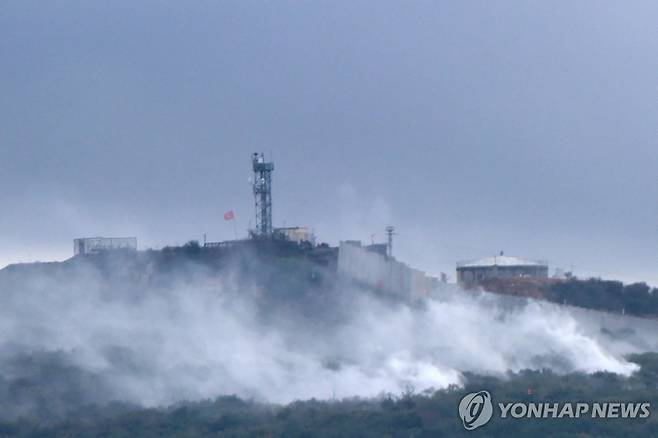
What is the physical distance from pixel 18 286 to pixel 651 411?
33.3 meters

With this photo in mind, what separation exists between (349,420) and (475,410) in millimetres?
4267

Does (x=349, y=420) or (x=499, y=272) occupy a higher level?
(x=499, y=272)

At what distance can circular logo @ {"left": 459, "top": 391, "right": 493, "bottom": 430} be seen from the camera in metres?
44.9

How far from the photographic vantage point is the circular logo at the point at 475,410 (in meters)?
44.9

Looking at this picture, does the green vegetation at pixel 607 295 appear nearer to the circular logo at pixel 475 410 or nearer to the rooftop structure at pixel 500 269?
the rooftop structure at pixel 500 269

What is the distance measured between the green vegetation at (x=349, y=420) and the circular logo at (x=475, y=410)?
1.02 ft

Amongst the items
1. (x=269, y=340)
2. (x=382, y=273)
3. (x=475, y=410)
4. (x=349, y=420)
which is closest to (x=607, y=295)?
(x=382, y=273)

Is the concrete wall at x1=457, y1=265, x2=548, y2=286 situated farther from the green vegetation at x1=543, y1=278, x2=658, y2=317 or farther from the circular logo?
the circular logo

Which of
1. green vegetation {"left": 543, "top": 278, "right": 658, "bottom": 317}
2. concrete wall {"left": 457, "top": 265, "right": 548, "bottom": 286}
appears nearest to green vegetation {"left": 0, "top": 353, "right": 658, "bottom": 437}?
green vegetation {"left": 543, "top": 278, "right": 658, "bottom": 317}

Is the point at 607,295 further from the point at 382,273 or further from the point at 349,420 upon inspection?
the point at 349,420

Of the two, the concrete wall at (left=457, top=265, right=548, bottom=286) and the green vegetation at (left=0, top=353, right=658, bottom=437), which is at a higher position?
the concrete wall at (left=457, top=265, right=548, bottom=286)

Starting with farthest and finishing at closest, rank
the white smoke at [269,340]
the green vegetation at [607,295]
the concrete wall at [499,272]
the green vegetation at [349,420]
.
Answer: the concrete wall at [499,272]
the green vegetation at [607,295]
the white smoke at [269,340]
the green vegetation at [349,420]
